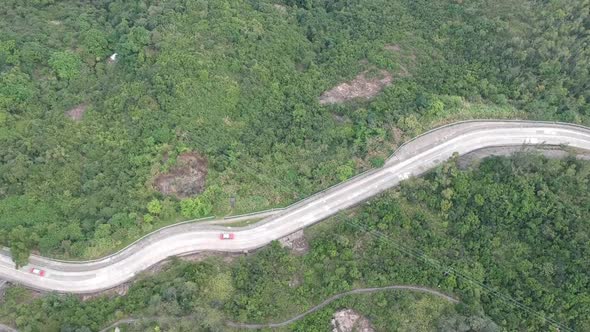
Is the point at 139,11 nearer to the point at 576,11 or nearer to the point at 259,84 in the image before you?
the point at 259,84

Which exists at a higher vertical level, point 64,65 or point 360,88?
point 360,88

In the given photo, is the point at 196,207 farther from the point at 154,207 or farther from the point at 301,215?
the point at 301,215

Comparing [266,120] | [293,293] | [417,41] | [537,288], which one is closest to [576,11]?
[417,41]

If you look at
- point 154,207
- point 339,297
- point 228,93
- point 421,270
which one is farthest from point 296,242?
point 228,93

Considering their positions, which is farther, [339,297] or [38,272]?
[38,272]

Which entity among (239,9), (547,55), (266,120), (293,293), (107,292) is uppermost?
(547,55)

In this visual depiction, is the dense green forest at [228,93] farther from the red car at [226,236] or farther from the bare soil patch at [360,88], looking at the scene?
the red car at [226,236]
